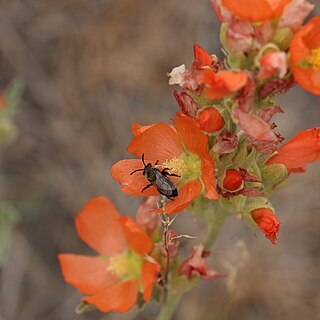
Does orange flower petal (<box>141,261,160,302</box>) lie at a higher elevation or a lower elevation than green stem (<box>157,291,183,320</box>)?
higher

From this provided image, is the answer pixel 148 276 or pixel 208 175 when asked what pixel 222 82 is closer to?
pixel 208 175

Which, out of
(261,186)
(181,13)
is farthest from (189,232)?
(261,186)

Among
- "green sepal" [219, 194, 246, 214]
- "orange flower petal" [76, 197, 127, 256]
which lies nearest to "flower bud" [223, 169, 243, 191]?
"green sepal" [219, 194, 246, 214]

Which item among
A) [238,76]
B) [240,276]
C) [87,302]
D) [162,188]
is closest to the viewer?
[238,76]

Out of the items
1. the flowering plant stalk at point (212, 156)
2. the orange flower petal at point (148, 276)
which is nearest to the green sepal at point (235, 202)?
A: the flowering plant stalk at point (212, 156)

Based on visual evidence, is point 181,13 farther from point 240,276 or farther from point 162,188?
point 162,188

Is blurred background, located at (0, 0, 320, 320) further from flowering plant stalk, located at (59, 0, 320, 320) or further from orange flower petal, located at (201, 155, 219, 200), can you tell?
orange flower petal, located at (201, 155, 219, 200)
